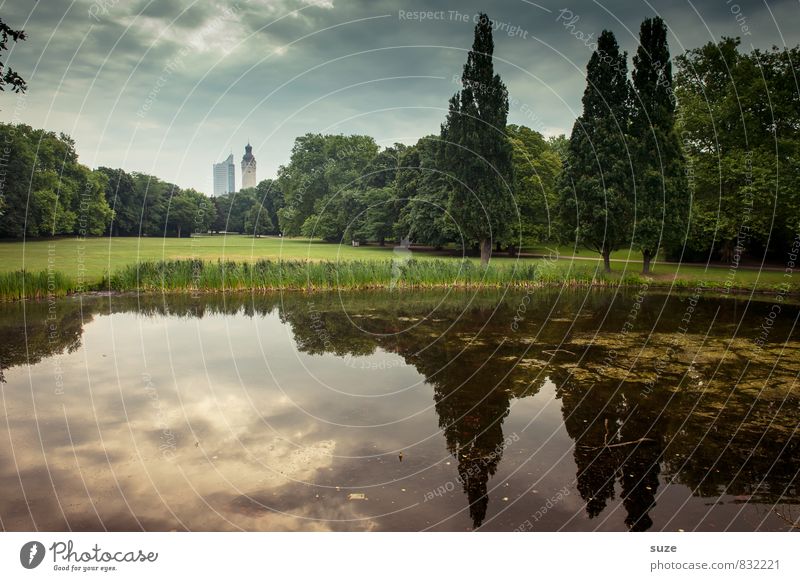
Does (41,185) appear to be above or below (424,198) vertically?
above

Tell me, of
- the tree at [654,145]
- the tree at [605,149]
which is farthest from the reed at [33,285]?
the tree at [654,145]

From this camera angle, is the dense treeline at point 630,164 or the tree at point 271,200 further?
the tree at point 271,200

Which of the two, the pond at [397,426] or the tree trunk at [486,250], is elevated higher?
the tree trunk at [486,250]

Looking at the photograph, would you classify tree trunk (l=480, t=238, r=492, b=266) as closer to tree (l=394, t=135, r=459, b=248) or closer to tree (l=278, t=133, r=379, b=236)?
tree (l=394, t=135, r=459, b=248)

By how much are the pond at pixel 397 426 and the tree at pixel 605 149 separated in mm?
15682

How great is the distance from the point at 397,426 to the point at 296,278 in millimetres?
19165

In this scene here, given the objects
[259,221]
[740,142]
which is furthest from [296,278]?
[259,221]

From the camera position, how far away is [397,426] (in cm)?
959

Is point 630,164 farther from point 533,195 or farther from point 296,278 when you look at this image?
point 296,278

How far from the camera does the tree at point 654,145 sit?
107 feet

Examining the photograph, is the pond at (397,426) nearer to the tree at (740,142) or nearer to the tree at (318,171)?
the tree at (740,142)

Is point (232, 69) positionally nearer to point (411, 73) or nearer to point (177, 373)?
point (411, 73)

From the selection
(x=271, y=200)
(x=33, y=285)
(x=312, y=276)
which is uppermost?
(x=271, y=200)

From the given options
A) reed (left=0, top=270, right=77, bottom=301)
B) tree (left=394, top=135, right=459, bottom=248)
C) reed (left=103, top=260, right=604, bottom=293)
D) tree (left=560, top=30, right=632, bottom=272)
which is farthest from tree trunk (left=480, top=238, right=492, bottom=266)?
reed (left=0, top=270, right=77, bottom=301)
